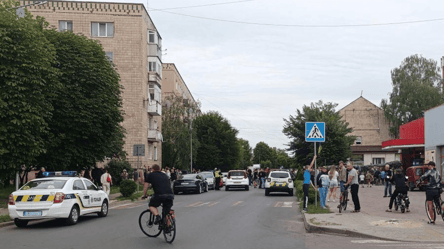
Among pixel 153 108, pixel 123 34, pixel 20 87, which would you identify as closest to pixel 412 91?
pixel 153 108

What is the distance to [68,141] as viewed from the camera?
2670 cm

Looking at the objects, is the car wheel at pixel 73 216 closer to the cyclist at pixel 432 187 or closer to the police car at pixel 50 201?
the police car at pixel 50 201

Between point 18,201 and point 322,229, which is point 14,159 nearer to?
point 18,201

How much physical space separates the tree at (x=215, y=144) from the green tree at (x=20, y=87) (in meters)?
53.1

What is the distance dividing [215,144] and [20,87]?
5600 centimetres

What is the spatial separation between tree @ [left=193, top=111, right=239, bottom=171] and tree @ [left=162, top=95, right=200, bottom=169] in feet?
23.6

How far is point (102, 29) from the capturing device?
4762cm

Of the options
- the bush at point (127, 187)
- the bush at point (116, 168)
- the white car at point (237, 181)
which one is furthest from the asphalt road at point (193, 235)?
the bush at point (116, 168)

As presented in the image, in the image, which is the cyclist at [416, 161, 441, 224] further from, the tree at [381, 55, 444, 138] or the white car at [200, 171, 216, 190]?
the tree at [381, 55, 444, 138]

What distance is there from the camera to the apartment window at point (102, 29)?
4744 cm

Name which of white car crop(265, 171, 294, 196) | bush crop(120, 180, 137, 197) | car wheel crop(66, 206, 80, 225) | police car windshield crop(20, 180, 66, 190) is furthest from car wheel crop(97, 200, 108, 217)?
white car crop(265, 171, 294, 196)

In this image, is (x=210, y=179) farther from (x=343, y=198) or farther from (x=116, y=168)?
(x=343, y=198)

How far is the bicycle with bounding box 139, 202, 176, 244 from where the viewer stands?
11266 millimetres

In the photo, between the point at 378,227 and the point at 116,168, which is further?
the point at 116,168
